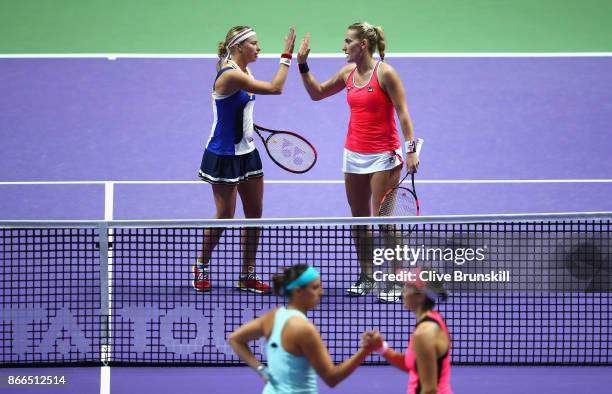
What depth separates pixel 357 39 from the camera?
32.2ft

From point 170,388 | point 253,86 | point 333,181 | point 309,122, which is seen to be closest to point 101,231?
point 170,388

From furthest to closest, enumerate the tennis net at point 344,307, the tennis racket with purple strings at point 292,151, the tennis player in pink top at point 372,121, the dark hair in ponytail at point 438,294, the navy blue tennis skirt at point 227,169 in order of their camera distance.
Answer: the tennis racket with purple strings at point 292,151, the navy blue tennis skirt at point 227,169, the tennis player in pink top at point 372,121, the tennis net at point 344,307, the dark hair in ponytail at point 438,294

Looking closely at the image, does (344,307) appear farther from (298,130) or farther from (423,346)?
(298,130)

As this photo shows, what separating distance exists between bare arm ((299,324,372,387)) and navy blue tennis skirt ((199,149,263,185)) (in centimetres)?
378

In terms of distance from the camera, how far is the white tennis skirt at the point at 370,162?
9.77 m

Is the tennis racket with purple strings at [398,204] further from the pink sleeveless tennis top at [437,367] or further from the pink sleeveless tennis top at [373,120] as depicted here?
the pink sleeveless tennis top at [437,367]

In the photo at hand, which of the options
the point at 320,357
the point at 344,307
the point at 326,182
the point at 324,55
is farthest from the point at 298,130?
the point at 320,357

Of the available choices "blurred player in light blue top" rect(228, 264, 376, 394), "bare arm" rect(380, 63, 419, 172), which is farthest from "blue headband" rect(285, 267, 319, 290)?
"bare arm" rect(380, 63, 419, 172)

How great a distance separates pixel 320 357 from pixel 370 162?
12.6 ft

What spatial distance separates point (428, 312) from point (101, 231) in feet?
9.93

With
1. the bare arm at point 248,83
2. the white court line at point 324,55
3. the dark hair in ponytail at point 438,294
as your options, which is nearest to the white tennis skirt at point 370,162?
the bare arm at point 248,83

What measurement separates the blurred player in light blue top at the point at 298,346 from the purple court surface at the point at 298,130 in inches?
240

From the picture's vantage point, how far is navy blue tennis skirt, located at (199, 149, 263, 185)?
982 cm

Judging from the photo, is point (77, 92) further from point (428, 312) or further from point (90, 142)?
point (428, 312)
